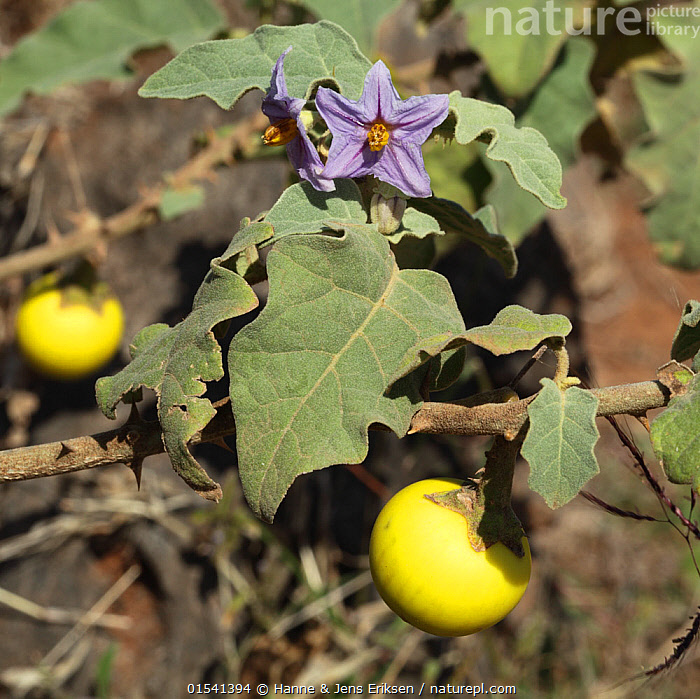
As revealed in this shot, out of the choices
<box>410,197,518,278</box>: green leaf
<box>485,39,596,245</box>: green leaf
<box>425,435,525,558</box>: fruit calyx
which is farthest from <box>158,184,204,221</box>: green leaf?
<box>425,435,525,558</box>: fruit calyx

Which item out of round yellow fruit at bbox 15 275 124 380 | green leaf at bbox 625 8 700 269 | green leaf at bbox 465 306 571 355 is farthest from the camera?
round yellow fruit at bbox 15 275 124 380

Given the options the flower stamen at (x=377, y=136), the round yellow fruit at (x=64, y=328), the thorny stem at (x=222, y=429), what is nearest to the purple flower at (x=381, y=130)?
the flower stamen at (x=377, y=136)

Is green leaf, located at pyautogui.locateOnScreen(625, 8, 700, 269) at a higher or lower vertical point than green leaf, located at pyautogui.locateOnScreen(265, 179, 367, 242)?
lower

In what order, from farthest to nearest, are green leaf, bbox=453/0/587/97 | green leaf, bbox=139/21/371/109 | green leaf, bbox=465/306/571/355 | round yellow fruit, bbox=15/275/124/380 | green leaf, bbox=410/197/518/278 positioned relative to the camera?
1. round yellow fruit, bbox=15/275/124/380
2. green leaf, bbox=453/0/587/97
3. green leaf, bbox=410/197/518/278
4. green leaf, bbox=139/21/371/109
5. green leaf, bbox=465/306/571/355

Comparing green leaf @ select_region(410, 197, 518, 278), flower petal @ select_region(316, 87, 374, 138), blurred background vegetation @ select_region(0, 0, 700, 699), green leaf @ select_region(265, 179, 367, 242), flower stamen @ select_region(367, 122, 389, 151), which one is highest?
flower petal @ select_region(316, 87, 374, 138)

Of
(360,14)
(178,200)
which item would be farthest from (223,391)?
(360,14)

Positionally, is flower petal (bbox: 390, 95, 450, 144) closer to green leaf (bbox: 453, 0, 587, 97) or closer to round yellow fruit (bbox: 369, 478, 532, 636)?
round yellow fruit (bbox: 369, 478, 532, 636)

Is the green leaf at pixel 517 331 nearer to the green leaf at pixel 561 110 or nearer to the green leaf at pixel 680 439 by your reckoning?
the green leaf at pixel 680 439
